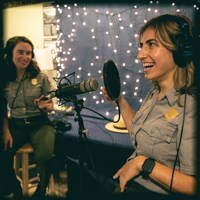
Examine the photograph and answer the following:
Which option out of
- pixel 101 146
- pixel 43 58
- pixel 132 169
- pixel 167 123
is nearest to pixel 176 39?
pixel 167 123

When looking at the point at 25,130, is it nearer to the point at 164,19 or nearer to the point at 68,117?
the point at 68,117

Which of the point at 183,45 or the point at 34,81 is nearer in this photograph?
the point at 183,45

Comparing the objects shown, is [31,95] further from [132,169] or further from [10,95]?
[132,169]

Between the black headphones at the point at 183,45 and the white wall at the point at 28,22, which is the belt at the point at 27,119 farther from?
the white wall at the point at 28,22

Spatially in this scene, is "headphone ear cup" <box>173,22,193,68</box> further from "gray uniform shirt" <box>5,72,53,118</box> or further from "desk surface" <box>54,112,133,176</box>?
"gray uniform shirt" <box>5,72,53,118</box>

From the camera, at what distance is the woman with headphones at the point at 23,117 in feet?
7.35

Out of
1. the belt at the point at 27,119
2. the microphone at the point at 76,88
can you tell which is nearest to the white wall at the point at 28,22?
the belt at the point at 27,119

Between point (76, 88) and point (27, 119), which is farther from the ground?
point (76, 88)

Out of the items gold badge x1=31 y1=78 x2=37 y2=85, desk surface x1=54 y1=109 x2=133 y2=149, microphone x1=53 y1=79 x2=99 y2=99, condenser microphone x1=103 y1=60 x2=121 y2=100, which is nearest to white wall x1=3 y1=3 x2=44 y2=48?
desk surface x1=54 y1=109 x2=133 y2=149

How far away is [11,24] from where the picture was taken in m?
4.18

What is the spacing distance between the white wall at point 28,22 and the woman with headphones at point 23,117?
162 centimetres

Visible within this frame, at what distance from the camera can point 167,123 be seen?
45.1 inches

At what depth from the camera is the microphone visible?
1.47m

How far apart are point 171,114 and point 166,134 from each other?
97mm
